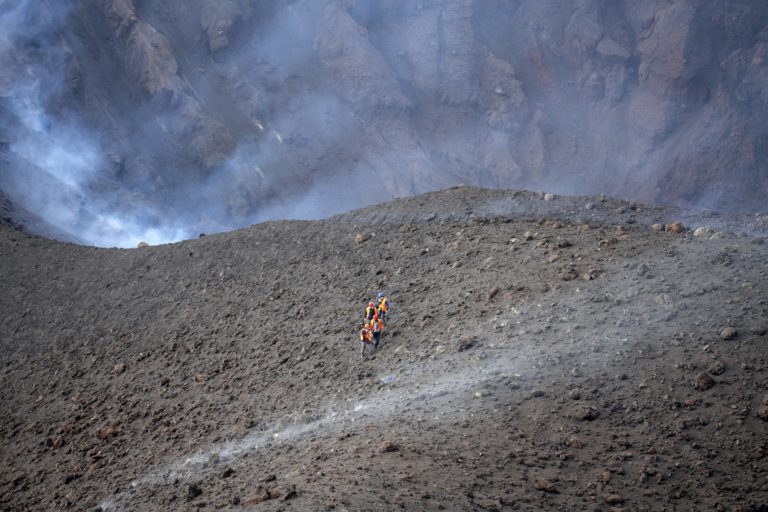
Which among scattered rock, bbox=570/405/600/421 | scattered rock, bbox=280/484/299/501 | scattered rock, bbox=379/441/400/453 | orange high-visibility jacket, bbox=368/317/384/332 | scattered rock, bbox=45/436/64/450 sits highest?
orange high-visibility jacket, bbox=368/317/384/332

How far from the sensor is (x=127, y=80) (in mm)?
40250

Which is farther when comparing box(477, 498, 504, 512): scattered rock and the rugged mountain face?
the rugged mountain face

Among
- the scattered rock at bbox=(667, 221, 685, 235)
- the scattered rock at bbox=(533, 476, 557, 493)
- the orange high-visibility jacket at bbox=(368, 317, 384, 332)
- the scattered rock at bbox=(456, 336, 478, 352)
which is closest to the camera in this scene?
the scattered rock at bbox=(533, 476, 557, 493)

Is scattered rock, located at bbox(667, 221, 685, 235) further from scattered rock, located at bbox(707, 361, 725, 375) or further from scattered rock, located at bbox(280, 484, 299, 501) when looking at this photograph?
scattered rock, located at bbox(280, 484, 299, 501)

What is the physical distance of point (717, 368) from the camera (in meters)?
9.02

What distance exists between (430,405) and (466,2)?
42.2 meters

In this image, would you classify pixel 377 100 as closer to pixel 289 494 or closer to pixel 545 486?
pixel 545 486

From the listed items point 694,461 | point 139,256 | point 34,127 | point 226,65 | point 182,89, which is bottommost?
point 694,461

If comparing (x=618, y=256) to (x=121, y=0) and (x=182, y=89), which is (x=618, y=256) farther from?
(x=121, y=0)

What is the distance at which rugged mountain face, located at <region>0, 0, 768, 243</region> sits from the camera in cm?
3769

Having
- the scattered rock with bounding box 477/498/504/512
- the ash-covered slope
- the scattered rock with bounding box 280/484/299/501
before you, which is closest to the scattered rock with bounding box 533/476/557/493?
the ash-covered slope

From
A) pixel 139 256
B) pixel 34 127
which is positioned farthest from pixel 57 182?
pixel 139 256

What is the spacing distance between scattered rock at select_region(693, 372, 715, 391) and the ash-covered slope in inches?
0.7

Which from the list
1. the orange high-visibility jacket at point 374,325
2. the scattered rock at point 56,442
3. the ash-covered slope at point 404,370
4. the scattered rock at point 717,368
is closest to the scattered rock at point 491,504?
the ash-covered slope at point 404,370
